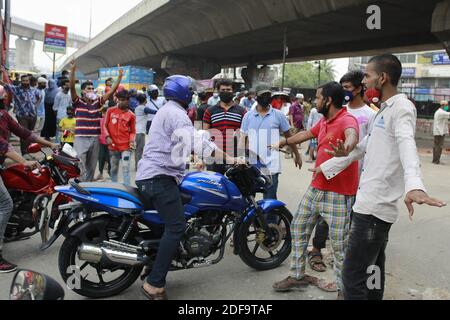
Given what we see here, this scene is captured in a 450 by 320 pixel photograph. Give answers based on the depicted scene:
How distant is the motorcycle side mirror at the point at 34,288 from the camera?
168cm

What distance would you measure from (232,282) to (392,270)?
166cm

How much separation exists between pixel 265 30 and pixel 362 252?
19.0 meters

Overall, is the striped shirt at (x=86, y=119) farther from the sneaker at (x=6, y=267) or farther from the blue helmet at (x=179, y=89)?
the blue helmet at (x=179, y=89)

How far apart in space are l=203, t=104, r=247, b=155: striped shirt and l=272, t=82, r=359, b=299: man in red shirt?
155 cm

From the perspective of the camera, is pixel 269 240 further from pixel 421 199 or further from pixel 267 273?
pixel 421 199

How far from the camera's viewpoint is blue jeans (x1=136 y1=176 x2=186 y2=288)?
3379mm

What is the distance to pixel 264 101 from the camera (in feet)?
16.3

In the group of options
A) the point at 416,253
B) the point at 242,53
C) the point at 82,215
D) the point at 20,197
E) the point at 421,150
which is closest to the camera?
the point at 82,215

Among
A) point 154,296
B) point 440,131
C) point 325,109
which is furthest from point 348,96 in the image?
point 440,131

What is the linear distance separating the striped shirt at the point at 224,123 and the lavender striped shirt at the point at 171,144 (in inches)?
68.4

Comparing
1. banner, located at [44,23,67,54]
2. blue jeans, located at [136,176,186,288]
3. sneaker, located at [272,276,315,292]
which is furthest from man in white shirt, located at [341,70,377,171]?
banner, located at [44,23,67,54]

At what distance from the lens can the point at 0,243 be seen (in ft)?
12.9

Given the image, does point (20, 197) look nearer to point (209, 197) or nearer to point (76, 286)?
point (76, 286)
